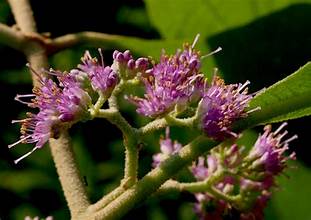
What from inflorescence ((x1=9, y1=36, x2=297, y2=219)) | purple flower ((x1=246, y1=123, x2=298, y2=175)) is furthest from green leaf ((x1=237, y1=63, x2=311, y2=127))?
purple flower ((x1=246, y1=123, x2=298, y2=175))

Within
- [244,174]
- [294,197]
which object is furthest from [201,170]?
[294,197]

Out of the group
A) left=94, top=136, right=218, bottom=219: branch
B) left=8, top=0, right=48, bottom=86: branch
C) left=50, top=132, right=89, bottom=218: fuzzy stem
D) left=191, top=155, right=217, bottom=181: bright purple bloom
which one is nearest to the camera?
left=94, top=136, right=218, bottom=219: branch

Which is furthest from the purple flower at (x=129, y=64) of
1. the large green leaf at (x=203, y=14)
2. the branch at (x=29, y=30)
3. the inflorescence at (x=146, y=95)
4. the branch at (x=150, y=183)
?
the large green leaf at (x=203, y=14)

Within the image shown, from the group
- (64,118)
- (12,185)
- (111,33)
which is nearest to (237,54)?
(111,33)

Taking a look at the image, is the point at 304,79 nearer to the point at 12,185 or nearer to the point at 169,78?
the point at 169,78

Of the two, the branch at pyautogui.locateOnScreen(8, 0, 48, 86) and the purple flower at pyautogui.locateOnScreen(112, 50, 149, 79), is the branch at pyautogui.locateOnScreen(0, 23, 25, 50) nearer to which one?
the branch at pyautogui.locateOnScreen(8, 0, 48, 86)

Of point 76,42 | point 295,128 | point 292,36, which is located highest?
point 76,42

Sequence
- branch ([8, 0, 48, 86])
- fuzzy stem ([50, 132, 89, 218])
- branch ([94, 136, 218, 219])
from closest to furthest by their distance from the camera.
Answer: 1. branch ([94, 136, 218, 219])
2. fuzzy stem ([50, 132, 89, 218])
3. branch ([8, 0, 48, 86])
